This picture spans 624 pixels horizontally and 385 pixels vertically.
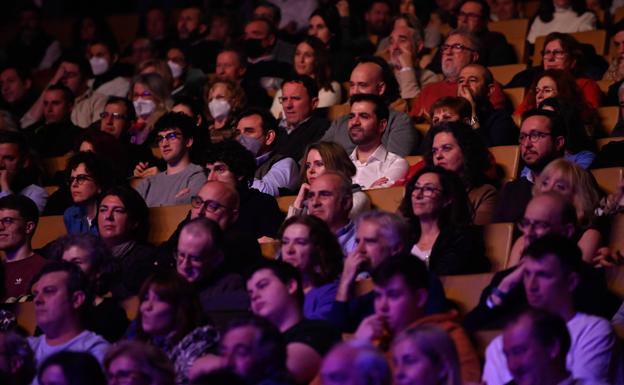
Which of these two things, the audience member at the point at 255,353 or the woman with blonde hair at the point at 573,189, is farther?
the woman with blonde hair at the point at 573,189

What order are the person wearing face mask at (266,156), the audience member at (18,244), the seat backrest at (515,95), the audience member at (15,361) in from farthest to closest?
the seat backrest at (515,95), the person wearing face mask at (266,156), the audience member at (18,244), the audience member at (15,361)

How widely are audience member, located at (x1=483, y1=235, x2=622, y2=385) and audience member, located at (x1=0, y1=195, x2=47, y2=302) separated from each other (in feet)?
7.52

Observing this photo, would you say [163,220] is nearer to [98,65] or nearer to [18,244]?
[18,244]

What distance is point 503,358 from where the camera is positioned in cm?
428

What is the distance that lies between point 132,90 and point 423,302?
398cm

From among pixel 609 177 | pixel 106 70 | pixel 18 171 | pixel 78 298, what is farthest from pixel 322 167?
pixel 106 70

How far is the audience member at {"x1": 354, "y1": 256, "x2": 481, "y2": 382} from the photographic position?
4336mm

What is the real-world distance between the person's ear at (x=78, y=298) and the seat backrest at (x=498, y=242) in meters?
1.40

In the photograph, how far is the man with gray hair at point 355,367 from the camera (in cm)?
371

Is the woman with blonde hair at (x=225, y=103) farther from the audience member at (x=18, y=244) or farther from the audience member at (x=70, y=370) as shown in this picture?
the audience member at (x=70, y=370)

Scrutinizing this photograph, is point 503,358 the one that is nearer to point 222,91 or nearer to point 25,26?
point 222,91

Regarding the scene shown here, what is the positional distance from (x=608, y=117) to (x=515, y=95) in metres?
0.65

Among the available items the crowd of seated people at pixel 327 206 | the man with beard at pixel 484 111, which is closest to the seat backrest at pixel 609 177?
the crowd of seated people at pixel 327 206

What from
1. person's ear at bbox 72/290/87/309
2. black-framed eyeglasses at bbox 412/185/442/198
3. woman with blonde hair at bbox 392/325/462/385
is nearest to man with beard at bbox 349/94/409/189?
black-framed eyeglasses at bbox 412/185/442/198
